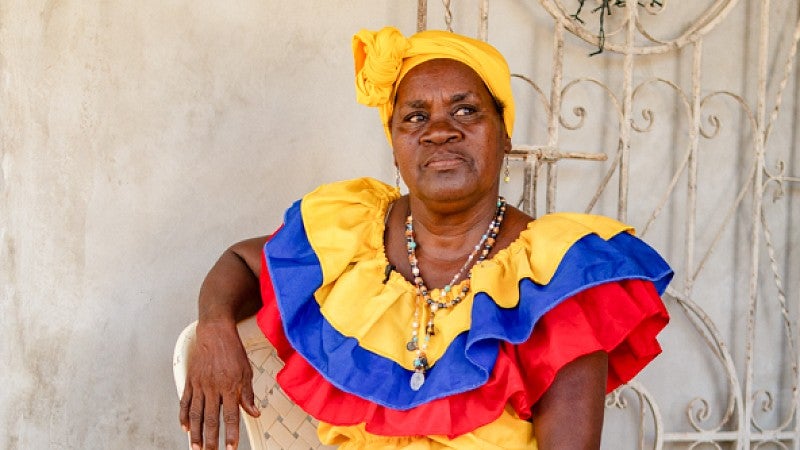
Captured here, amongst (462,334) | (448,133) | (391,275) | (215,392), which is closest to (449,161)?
(448,133)

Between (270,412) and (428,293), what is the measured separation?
0.50 metres

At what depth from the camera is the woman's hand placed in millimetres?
1943

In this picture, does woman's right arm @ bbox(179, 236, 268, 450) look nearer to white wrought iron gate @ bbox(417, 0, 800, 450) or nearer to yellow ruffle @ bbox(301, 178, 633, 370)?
yellow ruffle @ bbox(301, 178, 633, 370)

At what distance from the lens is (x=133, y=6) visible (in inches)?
105

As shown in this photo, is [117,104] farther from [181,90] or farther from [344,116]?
[344,116]

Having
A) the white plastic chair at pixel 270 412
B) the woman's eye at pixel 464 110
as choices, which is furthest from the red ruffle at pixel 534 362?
the woman's eye at pixel 464 110

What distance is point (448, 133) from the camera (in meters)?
2.13

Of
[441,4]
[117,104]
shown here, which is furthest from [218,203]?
[441,4]

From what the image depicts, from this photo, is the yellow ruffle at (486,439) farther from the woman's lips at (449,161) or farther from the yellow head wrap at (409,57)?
the yellow head wrap at (409,57)

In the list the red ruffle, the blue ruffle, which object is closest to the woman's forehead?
the blue ruffle

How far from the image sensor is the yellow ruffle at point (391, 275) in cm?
202

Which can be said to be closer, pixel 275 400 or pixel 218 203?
pixel 275 400

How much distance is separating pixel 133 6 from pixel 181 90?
268 mm

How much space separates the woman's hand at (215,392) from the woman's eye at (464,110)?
0.72 meters
